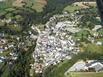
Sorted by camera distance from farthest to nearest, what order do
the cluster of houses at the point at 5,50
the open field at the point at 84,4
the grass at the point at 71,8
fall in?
the open field at the point at 84,4
the grass at the point at 71,8
the cluster of houses at the point at 5,50

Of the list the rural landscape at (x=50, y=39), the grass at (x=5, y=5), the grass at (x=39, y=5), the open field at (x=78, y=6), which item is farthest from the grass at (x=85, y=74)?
the grass at (x=5, y=5)

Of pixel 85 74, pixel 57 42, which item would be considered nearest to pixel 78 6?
pixel 57 42

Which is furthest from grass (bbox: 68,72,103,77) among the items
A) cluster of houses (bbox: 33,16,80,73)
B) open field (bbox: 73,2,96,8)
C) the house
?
open field (bbox: 73,2,96,8)

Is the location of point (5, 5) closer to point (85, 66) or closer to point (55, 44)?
point (55, 44)

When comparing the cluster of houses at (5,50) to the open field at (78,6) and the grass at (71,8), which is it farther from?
the open field at (78,6)

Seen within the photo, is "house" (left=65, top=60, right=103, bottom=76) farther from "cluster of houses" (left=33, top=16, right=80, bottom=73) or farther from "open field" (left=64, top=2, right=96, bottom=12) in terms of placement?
"open field" (left=64, top=2, right=96, bottom=12)

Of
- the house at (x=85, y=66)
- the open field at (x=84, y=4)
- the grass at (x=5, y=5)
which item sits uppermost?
the house at (x=85, y=66)

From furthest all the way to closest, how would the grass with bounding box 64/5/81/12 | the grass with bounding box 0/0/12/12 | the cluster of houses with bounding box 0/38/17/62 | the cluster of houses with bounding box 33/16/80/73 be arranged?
1. the grass with bounding box 0/0/12/12
2. the grass with bounding box 64/5/81/12
3. the cluster of houses with bounding box 0/38/17/62
4. the cluster of houses with bounding box 33/16/80/73

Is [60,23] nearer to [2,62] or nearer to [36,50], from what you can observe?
[36,50]
